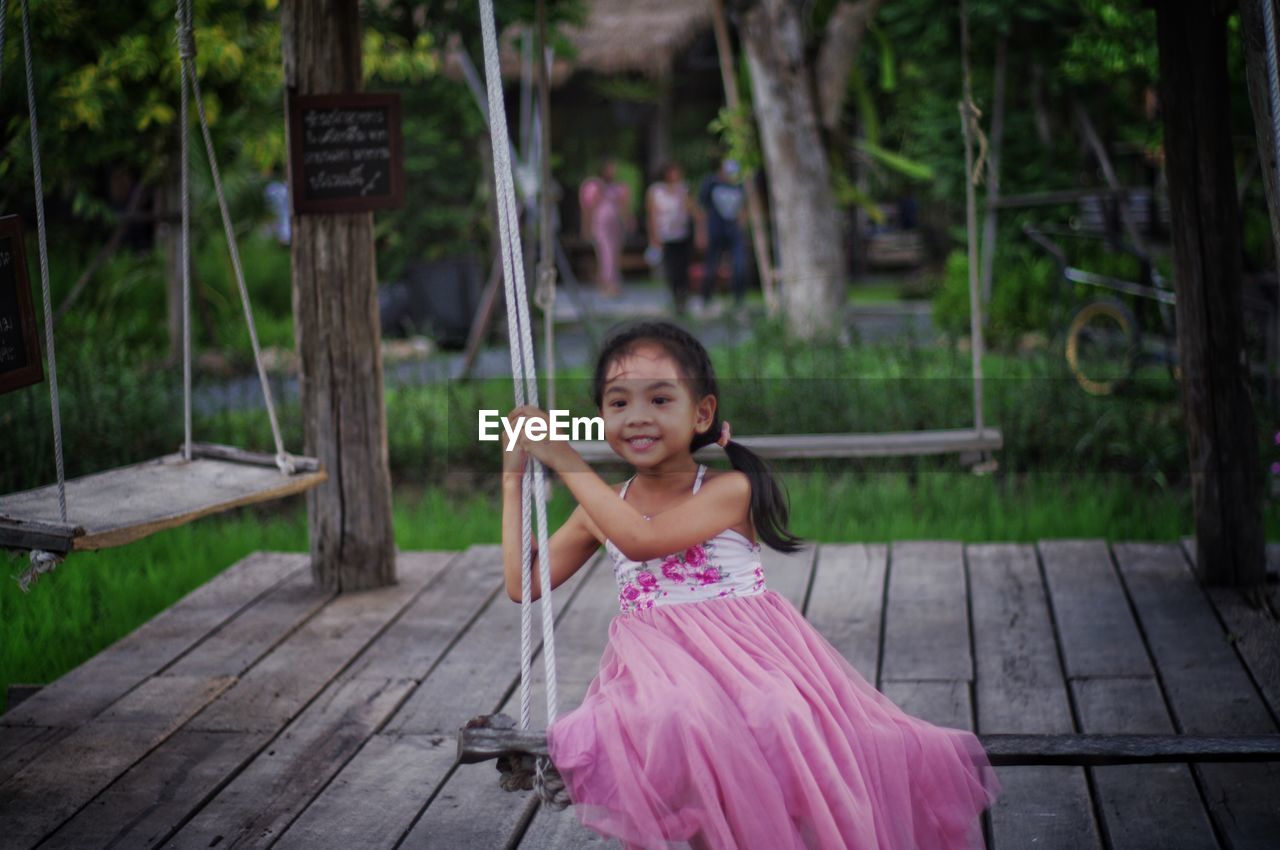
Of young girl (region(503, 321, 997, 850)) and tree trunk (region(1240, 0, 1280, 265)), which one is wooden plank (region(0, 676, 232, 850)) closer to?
young girl (region(503, 321, 997, 850))

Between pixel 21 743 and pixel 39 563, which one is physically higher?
pixel 39 563

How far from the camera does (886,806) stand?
223cm

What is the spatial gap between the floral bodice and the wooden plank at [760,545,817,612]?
184 cm

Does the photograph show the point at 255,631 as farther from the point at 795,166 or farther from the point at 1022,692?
the point at 795,166

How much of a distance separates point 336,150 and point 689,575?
7.97ft

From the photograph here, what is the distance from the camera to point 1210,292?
4.18 meters

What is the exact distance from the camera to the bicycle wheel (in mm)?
6594

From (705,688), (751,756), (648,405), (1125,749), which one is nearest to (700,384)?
(648,405)

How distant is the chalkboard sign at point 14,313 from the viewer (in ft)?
10.2

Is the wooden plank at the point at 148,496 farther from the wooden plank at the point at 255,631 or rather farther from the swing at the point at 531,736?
the swing at the point at 531,736

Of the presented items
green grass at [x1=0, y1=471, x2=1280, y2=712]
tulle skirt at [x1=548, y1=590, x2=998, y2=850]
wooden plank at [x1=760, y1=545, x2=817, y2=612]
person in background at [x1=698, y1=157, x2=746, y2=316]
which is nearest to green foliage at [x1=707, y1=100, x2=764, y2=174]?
person in background at [x1=698, y1=157, x2=746, y2=316]

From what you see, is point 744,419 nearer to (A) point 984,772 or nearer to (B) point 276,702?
(B) point 276,702

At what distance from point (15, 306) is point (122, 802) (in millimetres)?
1024

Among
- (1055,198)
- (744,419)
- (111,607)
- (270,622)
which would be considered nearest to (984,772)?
(270,622)
